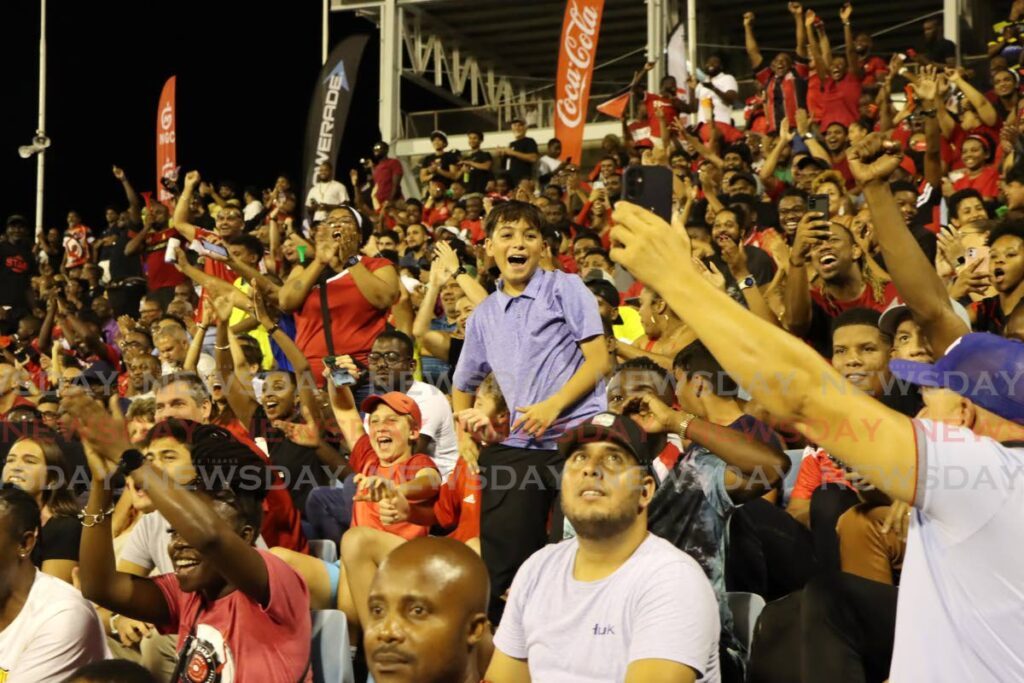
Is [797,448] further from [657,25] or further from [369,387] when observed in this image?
[657,25]

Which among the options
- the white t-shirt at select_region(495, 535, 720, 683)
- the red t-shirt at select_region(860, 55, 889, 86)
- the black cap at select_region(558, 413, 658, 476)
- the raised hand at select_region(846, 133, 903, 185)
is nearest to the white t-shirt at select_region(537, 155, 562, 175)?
the red t-shirt at select_region(860, 55, 889, 86)

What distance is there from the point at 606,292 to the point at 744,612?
11.5 ft

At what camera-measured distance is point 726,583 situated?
17.0 feet

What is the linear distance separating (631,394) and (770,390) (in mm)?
2909

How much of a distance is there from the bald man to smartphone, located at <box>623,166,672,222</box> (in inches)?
36.7

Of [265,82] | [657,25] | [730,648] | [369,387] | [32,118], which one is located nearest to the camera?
[730,648]

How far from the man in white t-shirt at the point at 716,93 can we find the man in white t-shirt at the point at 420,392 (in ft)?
27.7

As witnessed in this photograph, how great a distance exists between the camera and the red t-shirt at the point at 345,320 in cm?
780

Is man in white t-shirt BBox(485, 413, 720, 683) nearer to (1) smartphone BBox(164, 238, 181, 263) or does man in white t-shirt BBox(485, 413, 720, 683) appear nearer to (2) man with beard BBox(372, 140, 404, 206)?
(1) smartphone BBox(164, 238, 181, 263)

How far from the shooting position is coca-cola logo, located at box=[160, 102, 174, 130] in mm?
17984

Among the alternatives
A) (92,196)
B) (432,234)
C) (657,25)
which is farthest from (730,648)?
(92,196)

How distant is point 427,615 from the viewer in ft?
10.2

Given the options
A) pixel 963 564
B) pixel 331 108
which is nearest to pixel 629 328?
pixel 963 564

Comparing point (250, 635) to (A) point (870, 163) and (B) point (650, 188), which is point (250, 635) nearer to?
(B) point (650, 188)
